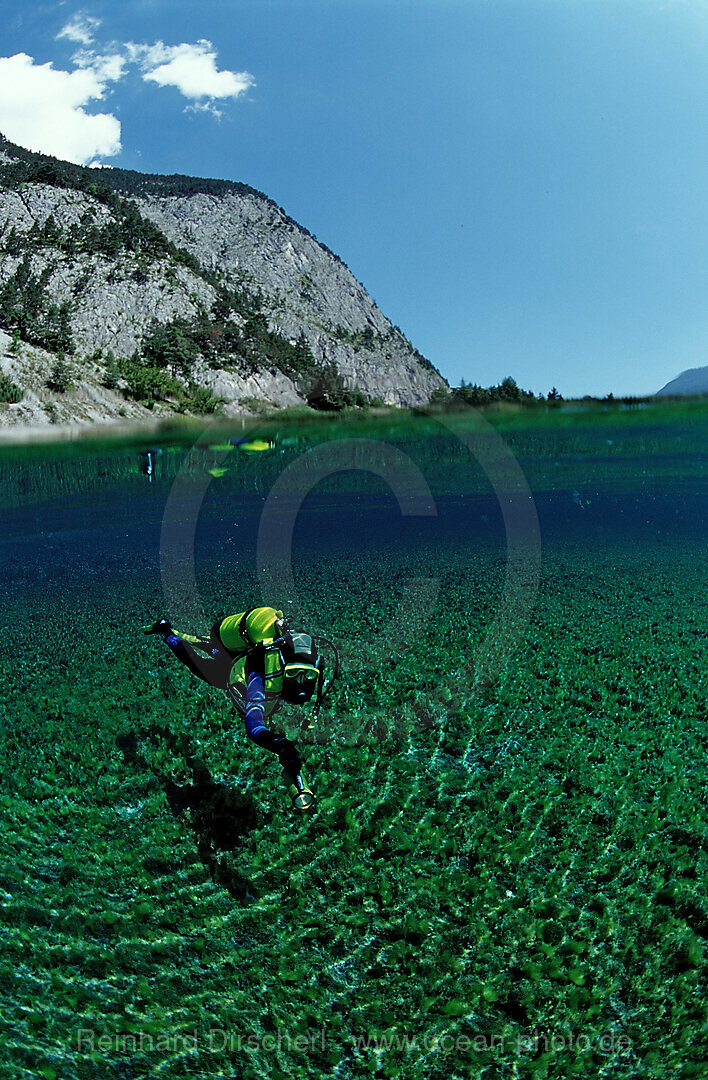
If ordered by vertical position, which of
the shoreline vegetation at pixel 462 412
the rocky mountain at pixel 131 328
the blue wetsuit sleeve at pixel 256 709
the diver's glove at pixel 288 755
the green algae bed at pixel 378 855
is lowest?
the green algae bed at pixel 378 855

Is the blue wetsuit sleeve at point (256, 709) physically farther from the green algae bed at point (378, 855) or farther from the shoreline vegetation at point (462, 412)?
the shoreline vegetation at point (462, 412)

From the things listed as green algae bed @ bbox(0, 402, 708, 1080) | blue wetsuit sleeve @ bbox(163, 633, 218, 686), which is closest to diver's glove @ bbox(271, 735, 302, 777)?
blue wetsuit sleeve @ bbox(163, 633, 218, 686)

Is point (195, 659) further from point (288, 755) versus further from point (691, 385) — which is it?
point (691, 385)

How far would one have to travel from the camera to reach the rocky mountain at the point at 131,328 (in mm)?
35253

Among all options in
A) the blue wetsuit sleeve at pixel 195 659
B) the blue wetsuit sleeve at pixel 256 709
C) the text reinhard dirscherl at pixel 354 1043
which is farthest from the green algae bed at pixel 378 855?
the blue wetsuit sleeve at pixel 256 709

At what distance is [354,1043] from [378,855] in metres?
1.49

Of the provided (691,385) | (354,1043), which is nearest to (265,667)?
(354,1043)

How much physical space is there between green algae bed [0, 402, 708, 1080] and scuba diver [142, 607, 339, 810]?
4.38 feet

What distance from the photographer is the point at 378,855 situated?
16.2 feet

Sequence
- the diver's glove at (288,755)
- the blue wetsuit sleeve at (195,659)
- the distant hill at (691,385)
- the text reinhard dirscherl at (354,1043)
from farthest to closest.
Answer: the distant hill at (691,385)
the blue wetsuit sleeve at (195,659)
the text reinhard dirscherl at (354,1043)
the diver's glove at (288,755)

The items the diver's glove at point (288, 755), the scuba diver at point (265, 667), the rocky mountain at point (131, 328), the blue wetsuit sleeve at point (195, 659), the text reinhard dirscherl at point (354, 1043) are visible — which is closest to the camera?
the diver's glove at point (288, 755)

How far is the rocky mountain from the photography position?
116 ft

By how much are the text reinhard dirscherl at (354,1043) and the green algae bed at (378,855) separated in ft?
0.04

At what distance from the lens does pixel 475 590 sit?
46.2 feet
